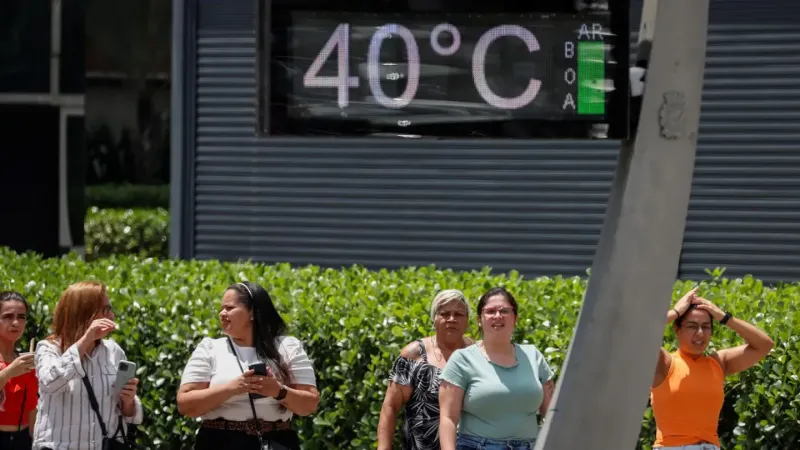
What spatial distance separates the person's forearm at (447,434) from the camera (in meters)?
6.27

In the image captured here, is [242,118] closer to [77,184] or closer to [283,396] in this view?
[77,184]

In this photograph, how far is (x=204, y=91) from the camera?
14.2 meters

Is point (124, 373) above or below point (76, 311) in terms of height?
below

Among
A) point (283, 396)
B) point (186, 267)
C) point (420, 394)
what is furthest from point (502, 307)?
point (186, 267)

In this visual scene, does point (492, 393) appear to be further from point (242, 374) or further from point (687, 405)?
point (242, 374)

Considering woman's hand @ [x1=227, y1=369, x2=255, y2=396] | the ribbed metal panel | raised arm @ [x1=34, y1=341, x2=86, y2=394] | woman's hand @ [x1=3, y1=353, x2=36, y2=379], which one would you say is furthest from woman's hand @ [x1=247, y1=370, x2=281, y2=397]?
the ribbed metal panel

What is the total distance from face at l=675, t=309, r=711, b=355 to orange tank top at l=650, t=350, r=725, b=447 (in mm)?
94

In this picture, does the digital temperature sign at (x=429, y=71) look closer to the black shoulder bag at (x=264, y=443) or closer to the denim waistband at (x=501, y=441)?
the denim waistband at (x=501, y=441)

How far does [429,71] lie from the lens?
4379 millimetres

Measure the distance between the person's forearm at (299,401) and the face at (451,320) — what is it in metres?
0.72

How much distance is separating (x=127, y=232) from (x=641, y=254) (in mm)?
11205

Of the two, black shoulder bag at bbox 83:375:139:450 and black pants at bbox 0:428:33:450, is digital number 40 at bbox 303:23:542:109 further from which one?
black pants at bbox 0:428:33:450

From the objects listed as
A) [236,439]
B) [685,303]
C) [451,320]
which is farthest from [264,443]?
[685,303]

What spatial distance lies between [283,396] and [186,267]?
4.35 m
